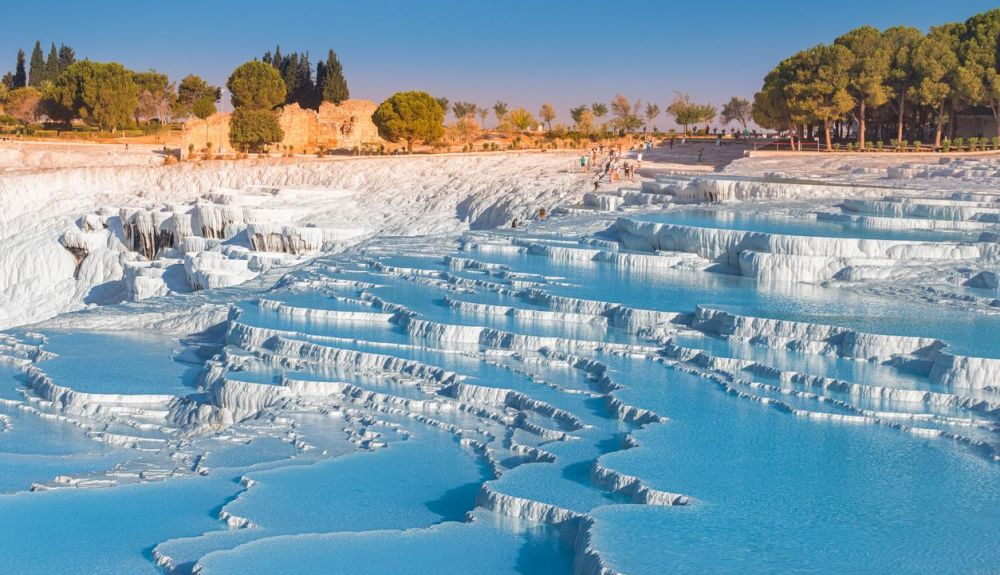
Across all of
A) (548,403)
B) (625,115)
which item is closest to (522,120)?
(625,115)

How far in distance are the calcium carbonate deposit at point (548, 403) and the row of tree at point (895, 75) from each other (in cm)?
1000

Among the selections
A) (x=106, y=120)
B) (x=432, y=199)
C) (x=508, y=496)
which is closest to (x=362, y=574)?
(x=508, y=496)

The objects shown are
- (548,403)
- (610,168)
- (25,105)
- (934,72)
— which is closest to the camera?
(548,403)

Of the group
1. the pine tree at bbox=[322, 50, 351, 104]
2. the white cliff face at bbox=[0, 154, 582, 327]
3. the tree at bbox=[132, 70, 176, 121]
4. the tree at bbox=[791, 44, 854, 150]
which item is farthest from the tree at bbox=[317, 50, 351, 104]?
the tree at bbox=[791, 44, 854, 150]

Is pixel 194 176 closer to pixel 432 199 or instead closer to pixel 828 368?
pixel 432 199

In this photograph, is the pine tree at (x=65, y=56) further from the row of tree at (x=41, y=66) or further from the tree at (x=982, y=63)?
the tree at (x=982, y=63)

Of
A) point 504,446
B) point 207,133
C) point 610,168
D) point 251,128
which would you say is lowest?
point 504,446

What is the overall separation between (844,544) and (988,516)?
1058 millimetres

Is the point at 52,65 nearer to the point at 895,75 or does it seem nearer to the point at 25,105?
the point at 25,105

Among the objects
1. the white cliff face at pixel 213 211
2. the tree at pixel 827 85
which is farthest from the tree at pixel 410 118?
the tree at pixel 827 85

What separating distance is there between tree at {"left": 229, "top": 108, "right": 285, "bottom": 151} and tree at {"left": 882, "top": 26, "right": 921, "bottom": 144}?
60.9 ft

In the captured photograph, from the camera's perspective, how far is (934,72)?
2798 centimetres

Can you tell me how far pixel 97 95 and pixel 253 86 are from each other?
527 cm

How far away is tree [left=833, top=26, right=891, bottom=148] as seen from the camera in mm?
28359
